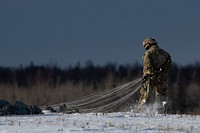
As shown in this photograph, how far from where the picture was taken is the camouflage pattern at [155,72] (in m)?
18.3

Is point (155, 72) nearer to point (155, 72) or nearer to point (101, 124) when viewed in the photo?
point (155, 72)

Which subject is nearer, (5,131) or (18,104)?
(5,131)

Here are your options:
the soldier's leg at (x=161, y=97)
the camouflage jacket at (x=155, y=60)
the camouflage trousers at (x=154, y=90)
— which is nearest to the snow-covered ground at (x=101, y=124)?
the soldier's leg at (x=161, y=97)

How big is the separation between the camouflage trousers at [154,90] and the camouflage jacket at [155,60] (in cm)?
25

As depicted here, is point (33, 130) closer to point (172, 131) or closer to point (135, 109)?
point (172, 131)

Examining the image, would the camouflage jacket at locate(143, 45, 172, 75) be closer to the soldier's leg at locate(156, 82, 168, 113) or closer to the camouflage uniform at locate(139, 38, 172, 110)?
the camouflage uniform at locate(139, 38, 172, 110)

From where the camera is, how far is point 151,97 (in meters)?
18.6

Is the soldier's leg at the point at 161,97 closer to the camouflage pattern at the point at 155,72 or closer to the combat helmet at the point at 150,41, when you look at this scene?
the camouflage pattern at the point at 155,72

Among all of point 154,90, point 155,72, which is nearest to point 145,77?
point 155,72

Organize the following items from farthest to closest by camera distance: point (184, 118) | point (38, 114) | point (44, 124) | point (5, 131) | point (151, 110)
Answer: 1. point (151, 110)
2. point (38, 114)
3. point (184, 118)
4. point (44, 124)
5. point (5, 131)

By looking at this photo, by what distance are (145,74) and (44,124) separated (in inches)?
229

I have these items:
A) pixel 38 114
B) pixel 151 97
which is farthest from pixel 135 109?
pixel 38 114

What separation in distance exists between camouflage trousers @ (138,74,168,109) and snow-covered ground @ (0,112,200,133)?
2882mm

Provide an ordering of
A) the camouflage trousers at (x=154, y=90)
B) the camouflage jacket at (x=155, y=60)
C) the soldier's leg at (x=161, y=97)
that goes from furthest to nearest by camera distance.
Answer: the camouflage trousers at (x=154, y=90), the camouflage jacket at (x=155, y=60), the soldier's leg at (x=161, y=97)
